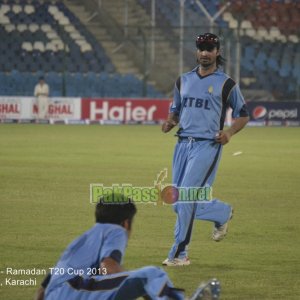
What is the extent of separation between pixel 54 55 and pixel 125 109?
4956 millimetres

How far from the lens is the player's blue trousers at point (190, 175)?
9.88 metres

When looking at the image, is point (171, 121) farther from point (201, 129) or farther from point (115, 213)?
point (115, 213)

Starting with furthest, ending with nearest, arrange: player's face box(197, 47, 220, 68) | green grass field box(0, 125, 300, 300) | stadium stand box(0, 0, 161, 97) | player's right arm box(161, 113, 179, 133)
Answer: stadium stand box(0, 0, 161, 97)
player's right arm box(161, 113, 179, 133)
player's face box(197, 47, 220, 68)
green grass field box(0, 125, 300, 300)

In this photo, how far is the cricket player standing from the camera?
989 cm


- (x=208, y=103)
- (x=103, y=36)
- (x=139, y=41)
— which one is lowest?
(x=208, y=103)

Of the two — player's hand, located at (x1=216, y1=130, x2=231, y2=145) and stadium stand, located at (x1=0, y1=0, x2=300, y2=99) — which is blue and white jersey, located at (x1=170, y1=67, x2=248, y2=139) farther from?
stadium stand, located at (x1=0, y1=0, x2=300, y2=99)

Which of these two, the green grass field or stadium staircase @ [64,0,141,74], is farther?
stadium staircase @ [64,0,141,74]

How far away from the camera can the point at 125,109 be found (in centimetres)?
3534

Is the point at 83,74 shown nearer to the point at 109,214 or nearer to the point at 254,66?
the point at 254,66

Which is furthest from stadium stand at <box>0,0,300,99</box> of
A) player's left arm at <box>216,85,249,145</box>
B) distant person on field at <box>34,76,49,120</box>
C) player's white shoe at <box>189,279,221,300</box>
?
player's white shoe at <box>189,279,221,300</box>

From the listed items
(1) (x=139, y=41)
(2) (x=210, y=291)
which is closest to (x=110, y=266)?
(2) (x=210, y=291)

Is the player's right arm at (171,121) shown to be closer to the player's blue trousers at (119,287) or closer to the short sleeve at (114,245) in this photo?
the short sleeve at (114,245)

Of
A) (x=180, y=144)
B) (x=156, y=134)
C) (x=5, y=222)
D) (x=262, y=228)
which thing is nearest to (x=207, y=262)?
(x=180, y=144)

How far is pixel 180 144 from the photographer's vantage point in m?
10.1
